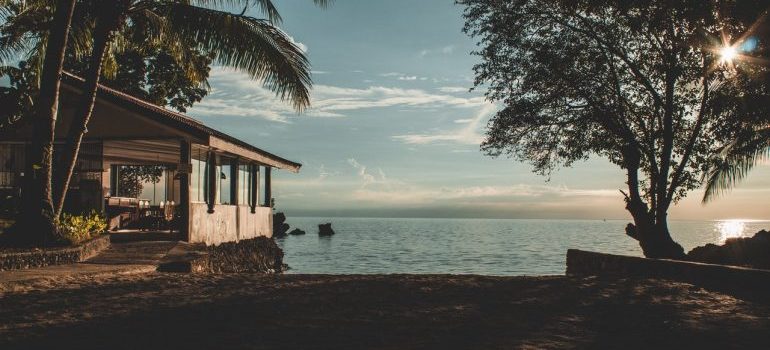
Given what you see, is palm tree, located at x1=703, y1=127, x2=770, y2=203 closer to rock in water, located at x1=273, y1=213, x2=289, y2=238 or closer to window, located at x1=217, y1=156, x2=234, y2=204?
window, located at x1=217, y1=156, x2=234, y2=204

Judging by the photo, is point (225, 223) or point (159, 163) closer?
point (225, 223)

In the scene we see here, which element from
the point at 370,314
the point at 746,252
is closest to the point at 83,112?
the point at 370,314

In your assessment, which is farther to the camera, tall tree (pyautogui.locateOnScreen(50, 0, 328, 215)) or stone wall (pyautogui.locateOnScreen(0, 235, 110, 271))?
tall tree (pyautogui.locateOnScreen(50, 0, 328, 215))

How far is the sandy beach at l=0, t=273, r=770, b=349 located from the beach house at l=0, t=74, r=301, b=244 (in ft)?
29.8

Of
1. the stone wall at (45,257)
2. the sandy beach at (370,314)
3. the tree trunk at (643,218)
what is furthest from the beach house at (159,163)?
the tree trunk at (643,218)

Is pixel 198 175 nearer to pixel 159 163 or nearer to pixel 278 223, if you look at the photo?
pixel 159 163

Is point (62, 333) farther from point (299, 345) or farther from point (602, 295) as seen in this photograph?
point (602, 295)

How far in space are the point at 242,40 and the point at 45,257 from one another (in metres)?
5.36

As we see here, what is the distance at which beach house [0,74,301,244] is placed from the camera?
55.2ft

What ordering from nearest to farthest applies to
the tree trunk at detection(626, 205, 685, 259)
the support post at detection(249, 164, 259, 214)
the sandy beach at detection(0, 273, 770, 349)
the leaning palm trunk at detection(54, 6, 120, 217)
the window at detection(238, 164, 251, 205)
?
the sandy beach at detection(0, 273, 770, 349) < the leaning palm trunk at detection(54, 6, 120, 217) < the tree trunk at detection(626, 205, 685, 259) < the window at detection(238, 164, 251, 205) < the support post at detection(249, 164, 259, 214)

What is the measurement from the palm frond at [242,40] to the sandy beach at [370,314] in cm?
629

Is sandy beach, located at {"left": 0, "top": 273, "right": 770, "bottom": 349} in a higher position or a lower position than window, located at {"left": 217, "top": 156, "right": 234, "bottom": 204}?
lower

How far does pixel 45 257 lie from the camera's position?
1078 centimetres

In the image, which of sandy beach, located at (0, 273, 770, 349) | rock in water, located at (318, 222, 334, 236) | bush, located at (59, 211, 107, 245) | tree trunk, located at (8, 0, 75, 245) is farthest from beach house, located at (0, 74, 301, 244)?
rock in water, located at (318, 222, 334, 236)
